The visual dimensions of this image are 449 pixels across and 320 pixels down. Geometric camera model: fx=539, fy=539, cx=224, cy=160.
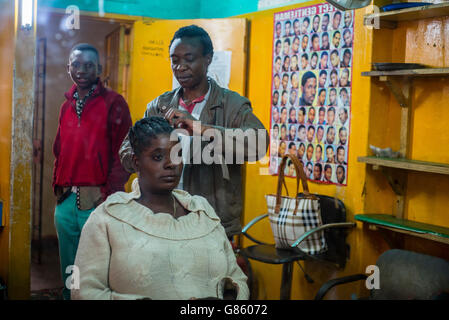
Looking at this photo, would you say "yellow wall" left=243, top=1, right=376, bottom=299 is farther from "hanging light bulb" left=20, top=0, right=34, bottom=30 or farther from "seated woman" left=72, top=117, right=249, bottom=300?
"hanging light bulb" left=20, top=0, right=34, bottom=30

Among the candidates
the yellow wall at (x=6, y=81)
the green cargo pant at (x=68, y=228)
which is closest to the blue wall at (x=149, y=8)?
the yellow wall at (x=6, y=81)

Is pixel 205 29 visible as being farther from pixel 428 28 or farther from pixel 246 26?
pixel 428 28

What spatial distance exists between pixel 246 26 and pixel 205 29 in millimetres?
377

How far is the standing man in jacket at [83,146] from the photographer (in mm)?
1862

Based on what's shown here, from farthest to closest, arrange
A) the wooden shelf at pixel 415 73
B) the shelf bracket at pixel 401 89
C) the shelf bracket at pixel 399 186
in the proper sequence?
the shelf bracket at pixel 399 186 → the shelf bracket at pixel 401 89 → the wooden shelf at pixel 415 73

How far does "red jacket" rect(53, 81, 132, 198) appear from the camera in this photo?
1.88m

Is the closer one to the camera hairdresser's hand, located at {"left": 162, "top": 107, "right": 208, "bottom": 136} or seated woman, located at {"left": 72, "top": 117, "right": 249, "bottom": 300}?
seated woman, located at {"left": 72, "top": 117, "right": 249, "bottom": 300}

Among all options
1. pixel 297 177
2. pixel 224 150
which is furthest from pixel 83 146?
pixel 297 177

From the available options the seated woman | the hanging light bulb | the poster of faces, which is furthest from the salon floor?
the poster of faces

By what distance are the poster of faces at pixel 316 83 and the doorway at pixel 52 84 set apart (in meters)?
1.09

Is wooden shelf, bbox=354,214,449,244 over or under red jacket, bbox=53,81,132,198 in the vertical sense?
under

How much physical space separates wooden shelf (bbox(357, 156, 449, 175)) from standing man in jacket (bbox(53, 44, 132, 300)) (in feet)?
4.55

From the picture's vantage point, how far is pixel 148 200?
1625mm

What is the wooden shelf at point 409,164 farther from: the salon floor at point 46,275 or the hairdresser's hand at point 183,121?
the salon floor at point 46,275
